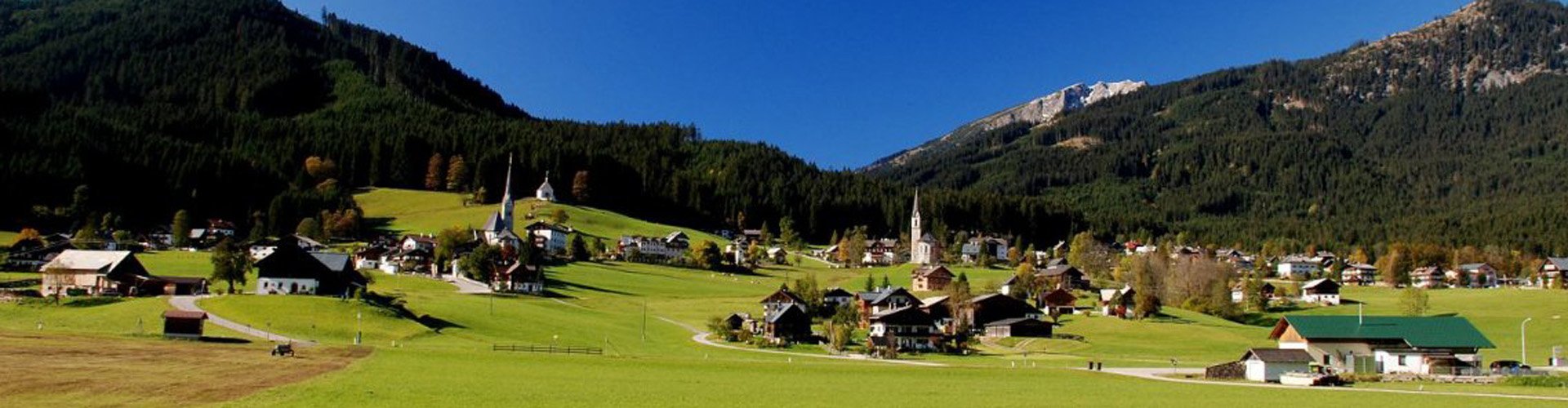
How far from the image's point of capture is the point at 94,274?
93.6 metres

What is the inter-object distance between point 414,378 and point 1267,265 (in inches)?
6461

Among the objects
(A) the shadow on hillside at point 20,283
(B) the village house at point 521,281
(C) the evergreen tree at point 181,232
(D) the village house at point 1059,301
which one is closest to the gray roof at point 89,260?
(A) the shadow on hillside at point 20,283

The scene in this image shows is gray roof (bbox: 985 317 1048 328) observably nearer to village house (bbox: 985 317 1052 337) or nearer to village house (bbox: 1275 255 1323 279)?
village house (bbox: 985 317 1052 337)

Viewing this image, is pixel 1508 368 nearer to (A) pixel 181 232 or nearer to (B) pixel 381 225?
(A) pixel 181 232

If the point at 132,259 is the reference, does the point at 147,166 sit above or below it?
A: above

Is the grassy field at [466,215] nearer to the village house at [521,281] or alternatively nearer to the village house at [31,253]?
the village house at [31,253]

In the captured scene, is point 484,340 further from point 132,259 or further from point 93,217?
point 93,217

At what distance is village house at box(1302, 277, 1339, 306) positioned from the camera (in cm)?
12731

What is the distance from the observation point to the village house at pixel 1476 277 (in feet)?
541

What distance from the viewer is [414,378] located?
44.1 metres

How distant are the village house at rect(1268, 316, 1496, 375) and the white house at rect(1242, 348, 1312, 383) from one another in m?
10.9

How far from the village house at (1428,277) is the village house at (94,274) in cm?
15604

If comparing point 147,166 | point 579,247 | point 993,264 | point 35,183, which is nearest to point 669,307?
point 579,247

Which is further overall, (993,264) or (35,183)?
(993,264)
